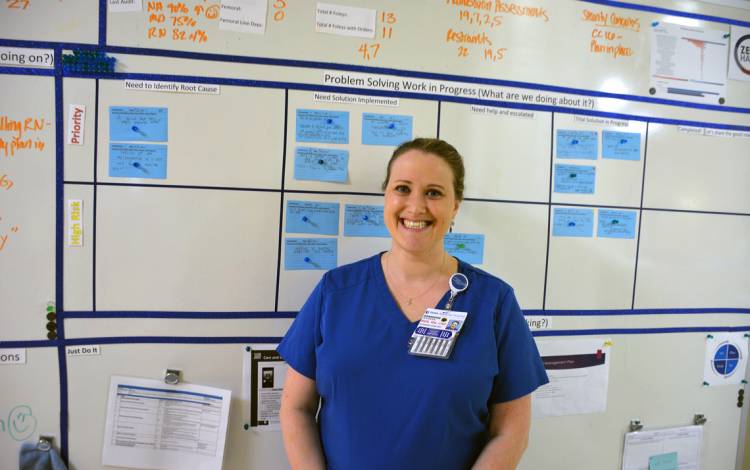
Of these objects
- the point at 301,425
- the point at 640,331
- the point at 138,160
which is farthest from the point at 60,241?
the point at 640,331

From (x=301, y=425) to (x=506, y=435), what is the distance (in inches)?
20.6

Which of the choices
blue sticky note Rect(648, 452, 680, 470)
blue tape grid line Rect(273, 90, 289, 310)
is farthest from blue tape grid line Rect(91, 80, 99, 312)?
blue sticky note Rect(648, 452, 680, 470)

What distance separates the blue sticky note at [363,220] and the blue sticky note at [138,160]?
1.93 feet

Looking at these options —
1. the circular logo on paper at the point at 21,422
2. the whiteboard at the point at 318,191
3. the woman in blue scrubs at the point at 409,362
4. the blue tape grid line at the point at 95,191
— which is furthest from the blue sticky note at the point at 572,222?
the circular logo on paper at the point at 21,422

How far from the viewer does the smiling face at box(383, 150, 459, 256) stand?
99 cm

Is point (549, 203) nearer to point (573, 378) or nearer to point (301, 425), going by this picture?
point (573, 378)

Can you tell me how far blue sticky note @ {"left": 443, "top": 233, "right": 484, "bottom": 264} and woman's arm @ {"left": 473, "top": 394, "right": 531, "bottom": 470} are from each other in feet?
1.63

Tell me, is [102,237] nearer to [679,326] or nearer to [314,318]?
[314,318]

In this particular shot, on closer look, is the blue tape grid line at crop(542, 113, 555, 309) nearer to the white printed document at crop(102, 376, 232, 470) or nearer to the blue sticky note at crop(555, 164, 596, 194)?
the blue sticky note at crop(555, 164, 596, 194)

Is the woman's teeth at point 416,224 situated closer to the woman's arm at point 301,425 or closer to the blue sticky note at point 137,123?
the woman's arm at point 301,425

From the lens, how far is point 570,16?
1.41 m

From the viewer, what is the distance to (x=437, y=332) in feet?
3.04

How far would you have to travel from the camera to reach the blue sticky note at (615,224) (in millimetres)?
1465

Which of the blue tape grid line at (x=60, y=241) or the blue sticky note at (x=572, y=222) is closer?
the blue tape grid line at (x=60, y=241)
